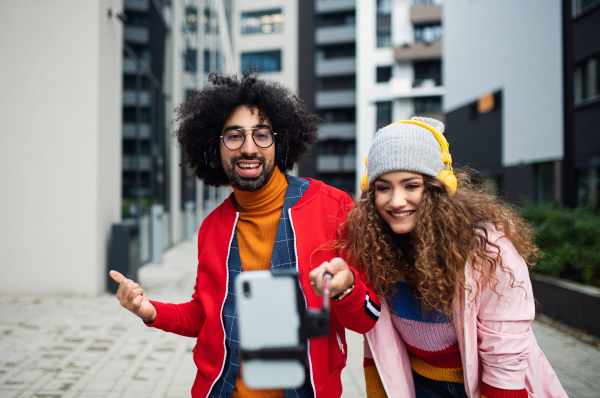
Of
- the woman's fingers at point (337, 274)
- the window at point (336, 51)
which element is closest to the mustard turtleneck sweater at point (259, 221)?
the woman's fingers at point (337, 274)

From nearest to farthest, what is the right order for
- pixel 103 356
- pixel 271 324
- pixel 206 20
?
1. pixel 271 324
2. pixel 103 356
3. pixel 206 20

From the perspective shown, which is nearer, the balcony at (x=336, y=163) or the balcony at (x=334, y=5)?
the balcony at (x=336, y=163)

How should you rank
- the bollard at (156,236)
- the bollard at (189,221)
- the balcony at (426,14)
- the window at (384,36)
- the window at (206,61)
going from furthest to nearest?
the window at (384,36) → the balcony at (426,14) → the window at (206,61) → the bollard at (189,221) → the bollard at (156,236)

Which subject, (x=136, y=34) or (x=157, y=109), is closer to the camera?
(x=136, y=34)

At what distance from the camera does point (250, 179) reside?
5.82ft

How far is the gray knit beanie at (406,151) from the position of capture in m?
1.60

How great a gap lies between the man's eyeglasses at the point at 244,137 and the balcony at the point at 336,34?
39981 millimetres

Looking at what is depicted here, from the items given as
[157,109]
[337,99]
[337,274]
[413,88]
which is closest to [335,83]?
[337,99]

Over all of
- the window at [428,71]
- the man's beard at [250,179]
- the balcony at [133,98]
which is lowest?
the man's beard at [250,179]

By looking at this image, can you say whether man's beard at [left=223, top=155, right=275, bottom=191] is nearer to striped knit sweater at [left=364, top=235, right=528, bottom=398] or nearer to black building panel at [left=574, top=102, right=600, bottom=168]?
striped knit sweater at [left=364, top=235, right=528, bottom=398]

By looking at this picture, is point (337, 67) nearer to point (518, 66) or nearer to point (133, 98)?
point (518, 66)

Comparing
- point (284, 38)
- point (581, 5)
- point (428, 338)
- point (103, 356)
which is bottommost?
point (103, 356)

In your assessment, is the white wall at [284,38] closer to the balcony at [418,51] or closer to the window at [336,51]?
the window at [336,51]

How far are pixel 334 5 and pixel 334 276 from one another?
A: 41.8 metres
